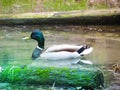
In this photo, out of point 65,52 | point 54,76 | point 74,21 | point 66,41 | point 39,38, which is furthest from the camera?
point 74,21

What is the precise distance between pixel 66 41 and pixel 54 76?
5555 mm

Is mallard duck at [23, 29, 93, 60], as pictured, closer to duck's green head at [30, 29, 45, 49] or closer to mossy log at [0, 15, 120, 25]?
duck's green head at [30, 29, 45, 49]

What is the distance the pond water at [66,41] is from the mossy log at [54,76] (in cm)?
66

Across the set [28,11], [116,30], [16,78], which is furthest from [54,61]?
[28,11]

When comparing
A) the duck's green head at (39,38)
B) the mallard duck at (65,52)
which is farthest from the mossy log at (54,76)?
the duck's green head at (39,38)

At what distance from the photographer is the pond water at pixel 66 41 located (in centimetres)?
1063

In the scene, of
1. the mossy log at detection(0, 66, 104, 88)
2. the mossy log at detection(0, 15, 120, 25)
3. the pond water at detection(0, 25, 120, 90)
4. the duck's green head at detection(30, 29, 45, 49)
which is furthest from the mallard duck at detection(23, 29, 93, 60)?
the mossy log at detection(0, 15, 120, 25)

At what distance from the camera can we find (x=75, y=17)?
15.9m

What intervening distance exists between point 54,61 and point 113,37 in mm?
4214

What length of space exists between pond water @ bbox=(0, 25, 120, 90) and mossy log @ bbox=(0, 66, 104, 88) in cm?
66

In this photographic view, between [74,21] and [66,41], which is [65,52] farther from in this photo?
[74,21]

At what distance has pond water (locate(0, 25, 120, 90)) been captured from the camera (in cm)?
1063

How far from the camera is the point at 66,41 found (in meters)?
13.4

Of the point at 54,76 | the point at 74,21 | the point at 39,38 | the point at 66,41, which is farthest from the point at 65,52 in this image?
the point at 74,21
